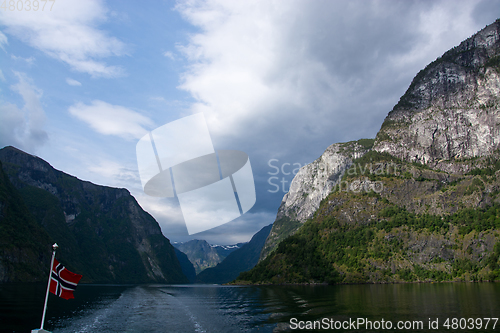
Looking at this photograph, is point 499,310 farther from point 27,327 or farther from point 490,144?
point 490,144

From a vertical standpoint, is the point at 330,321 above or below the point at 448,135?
below

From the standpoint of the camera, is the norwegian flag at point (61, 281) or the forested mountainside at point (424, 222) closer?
the norwegian flag at point (61, 281)

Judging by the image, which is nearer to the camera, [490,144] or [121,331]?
[121,331]

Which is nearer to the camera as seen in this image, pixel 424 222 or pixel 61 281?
pixel 61 281

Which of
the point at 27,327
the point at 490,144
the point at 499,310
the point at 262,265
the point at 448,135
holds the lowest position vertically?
the point at 262,265

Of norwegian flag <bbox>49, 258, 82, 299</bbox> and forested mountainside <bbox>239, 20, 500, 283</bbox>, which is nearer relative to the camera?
norwegian flag <bbox>49, 258, 82, 299</bbox>

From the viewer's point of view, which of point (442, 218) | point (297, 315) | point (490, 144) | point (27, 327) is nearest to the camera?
point (27, 327)

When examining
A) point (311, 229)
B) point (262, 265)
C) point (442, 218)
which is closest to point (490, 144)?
point (442, 218)

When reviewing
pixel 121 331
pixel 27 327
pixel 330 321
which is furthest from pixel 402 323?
pixel 27 327

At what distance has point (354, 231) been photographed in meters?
172

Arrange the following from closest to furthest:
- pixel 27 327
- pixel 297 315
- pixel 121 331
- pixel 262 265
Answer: pixel 27 327 → pixel 121 331 → pixel 297 315 → pixel 262 265

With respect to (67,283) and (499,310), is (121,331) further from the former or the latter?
→ (499,310)

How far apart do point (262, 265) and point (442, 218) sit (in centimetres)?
11117

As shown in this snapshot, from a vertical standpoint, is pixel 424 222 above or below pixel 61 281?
below
